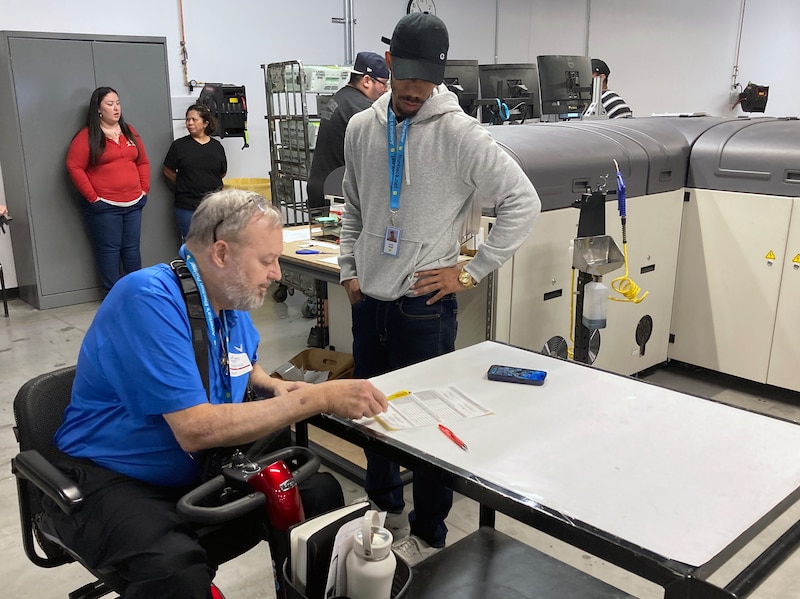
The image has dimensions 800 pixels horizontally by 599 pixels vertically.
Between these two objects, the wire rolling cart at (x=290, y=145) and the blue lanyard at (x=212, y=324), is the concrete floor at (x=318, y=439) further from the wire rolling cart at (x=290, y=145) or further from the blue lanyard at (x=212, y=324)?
the blue lanyard at (x=212, y=324)

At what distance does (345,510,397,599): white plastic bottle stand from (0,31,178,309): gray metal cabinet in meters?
4.78

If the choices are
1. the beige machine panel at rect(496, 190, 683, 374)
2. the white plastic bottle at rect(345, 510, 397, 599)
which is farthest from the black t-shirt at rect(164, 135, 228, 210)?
the white plastic bottle at rect(345, 510, 397, 599)

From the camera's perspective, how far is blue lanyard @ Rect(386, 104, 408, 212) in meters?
2.09

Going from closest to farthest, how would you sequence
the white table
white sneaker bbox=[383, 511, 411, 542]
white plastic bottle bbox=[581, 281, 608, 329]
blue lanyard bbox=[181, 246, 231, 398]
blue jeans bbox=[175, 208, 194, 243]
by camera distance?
the white table → blue lanyard bbox=[181, 246, 231, 398] → white sneaker bbox=[383, 511, 411, 542] → white plastic bottle bbox=[581, 281, 608, 329] → blue jeans bbox=[175, 208, 194, 243]

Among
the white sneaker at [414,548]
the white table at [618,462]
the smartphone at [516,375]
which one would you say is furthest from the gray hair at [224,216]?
the white sneaker at [414,548]

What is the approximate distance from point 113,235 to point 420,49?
3960mm

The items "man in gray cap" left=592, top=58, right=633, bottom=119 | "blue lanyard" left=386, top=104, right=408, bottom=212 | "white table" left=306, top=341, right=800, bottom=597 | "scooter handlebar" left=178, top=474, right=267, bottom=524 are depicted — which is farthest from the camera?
"man in gray cap" left=592, top=58, right=633, bottom=119

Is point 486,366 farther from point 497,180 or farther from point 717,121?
point 717,121

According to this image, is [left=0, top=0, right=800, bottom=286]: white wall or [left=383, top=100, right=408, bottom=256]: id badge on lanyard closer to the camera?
[left=383, top=100, right=408, bottom=256]: id badge on lanyard

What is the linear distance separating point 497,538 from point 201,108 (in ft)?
15.3

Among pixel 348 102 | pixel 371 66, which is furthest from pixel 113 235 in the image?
pixel 371 66

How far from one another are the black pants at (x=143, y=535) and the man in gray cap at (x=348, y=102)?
245 cm

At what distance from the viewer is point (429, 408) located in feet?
5.32

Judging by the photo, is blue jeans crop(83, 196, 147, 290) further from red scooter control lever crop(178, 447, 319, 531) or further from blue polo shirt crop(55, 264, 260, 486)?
red scooter control lever crop(178, 447, 319, 531)
